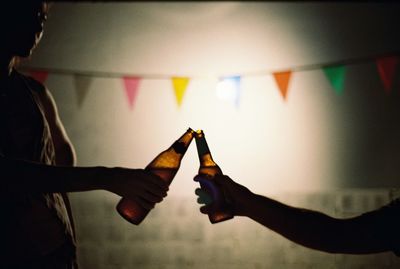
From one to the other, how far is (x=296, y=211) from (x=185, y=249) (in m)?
1.70

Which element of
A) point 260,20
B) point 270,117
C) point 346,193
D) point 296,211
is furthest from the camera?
point 260,20

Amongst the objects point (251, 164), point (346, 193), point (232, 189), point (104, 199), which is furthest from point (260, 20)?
point (232, 189)

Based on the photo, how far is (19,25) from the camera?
3.82 feet

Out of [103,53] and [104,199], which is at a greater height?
[103,53]

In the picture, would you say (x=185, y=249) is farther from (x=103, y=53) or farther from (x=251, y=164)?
(x=103, y=53)

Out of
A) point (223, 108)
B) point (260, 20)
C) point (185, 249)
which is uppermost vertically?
point (260, 20)

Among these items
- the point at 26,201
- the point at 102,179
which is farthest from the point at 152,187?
the point at 26,201

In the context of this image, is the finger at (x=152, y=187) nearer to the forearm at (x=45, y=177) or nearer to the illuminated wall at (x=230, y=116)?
the forearm at (x=45, y=177)

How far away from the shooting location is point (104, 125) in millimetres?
2797

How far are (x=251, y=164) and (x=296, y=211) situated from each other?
1.61 meters

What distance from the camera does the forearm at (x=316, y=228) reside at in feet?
3.38

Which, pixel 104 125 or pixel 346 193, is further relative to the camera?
pixel 104 125

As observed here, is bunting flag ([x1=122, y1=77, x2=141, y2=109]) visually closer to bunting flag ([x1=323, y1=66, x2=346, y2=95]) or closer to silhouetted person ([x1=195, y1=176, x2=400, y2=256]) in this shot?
bunting flag ([x1=323, y1=66, x2=346, y2=95])

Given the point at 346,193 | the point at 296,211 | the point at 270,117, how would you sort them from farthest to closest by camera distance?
the point at 270,117
the point at 346,193
the point at 296,211
